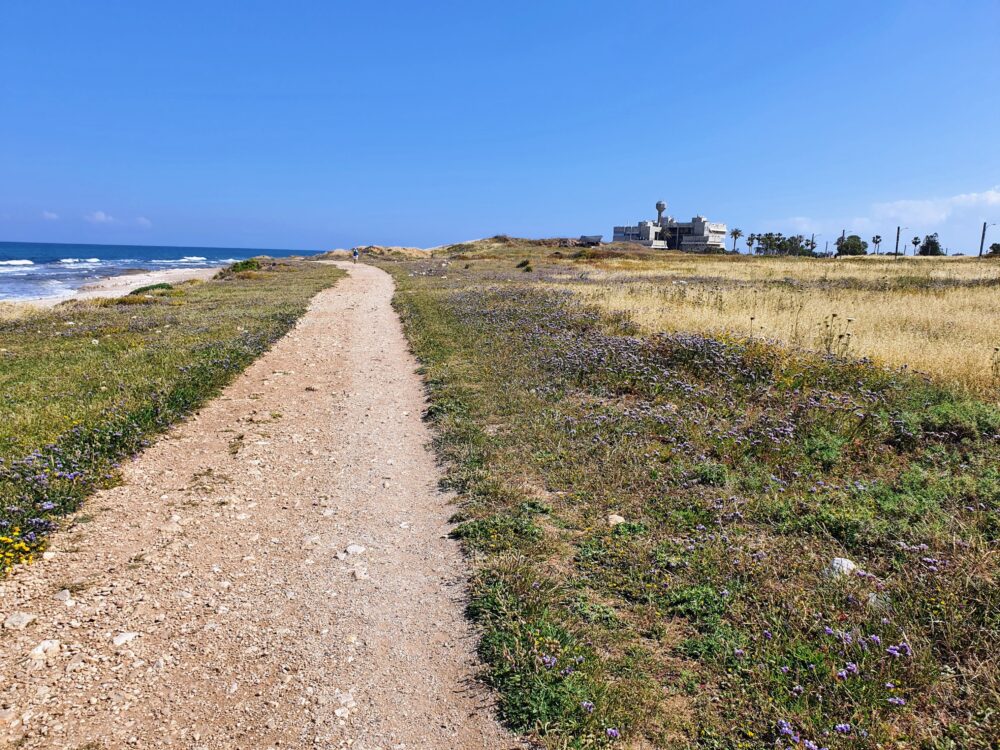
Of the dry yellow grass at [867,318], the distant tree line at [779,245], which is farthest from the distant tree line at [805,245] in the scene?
the dry yellow grass at [867,318]

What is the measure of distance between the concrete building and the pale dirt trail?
12267 centimetres

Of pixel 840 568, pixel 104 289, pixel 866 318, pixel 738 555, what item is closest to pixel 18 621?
pixel 738 555

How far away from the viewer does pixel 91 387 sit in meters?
10.6

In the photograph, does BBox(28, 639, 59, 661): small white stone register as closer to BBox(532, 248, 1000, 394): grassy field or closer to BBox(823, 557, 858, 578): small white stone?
BBox(823, 557, 858, 578): small white stone

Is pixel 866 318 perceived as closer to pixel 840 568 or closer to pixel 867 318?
pixel 867 318

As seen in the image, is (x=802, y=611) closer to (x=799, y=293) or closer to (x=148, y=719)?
(x=148, y=719)

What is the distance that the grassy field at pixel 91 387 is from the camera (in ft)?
20.5

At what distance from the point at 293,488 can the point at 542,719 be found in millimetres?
4914

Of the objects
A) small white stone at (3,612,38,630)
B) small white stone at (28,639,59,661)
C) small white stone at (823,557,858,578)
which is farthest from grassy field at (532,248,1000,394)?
Result: small white stone at (3,612,38,630)

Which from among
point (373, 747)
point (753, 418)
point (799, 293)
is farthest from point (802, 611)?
point (799, 293)

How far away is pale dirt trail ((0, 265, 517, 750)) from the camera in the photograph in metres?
3.71

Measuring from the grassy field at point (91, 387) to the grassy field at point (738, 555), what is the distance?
15.0 ft

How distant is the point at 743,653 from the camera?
412 cm

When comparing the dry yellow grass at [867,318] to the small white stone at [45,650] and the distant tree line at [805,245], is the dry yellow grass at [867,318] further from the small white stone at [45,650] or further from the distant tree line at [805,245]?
the distant tree line at [805,245]
